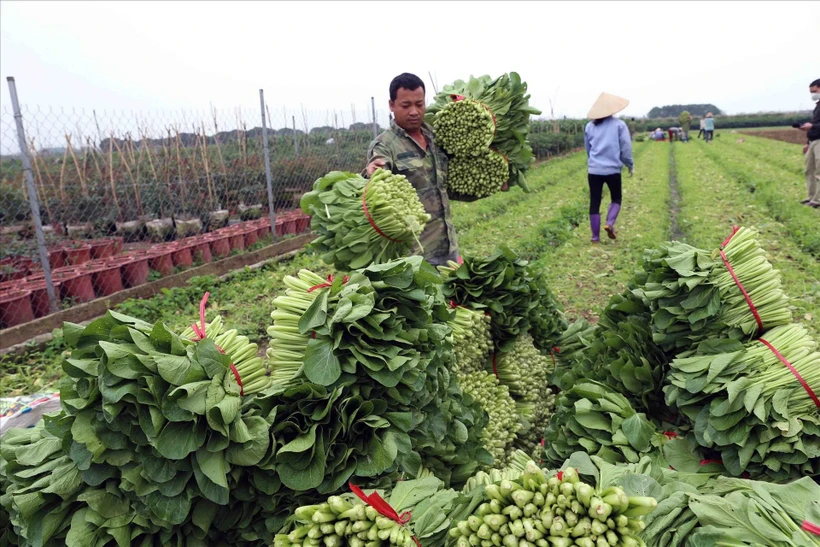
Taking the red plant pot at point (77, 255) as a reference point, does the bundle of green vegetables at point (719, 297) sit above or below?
above

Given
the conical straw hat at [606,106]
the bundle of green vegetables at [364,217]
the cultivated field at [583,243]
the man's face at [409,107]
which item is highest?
the conical straw hat at [606,106]

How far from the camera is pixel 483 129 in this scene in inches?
151

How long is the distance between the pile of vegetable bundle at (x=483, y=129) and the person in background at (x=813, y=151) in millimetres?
9131

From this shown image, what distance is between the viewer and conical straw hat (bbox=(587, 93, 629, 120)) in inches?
341

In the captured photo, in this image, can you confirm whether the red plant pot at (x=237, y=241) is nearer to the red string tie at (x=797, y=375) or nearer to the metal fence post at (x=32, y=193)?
the metal fence post at (x=32, y=193)

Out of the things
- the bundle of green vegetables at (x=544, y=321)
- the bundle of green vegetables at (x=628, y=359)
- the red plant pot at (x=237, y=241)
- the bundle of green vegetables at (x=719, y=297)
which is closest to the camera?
the bundle of green vegetables at (x=719, y=297)

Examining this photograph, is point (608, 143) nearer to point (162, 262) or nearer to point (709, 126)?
point (162, 262)

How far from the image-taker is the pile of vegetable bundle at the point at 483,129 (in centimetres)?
387

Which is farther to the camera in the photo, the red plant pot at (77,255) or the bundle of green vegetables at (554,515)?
the red plant pot at (77,255)

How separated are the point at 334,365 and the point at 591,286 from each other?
19.5 feet

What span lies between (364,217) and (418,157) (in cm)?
101

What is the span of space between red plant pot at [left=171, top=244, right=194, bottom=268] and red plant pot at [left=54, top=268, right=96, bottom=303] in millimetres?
1732

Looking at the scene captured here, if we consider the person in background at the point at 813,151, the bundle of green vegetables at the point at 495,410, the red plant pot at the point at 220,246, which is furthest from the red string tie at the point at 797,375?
the person in background at the point at 813,151

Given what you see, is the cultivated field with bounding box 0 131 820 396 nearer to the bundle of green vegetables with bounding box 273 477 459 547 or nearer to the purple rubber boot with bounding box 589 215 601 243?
the purple rubber boot with bounding box 589 215 601 243
